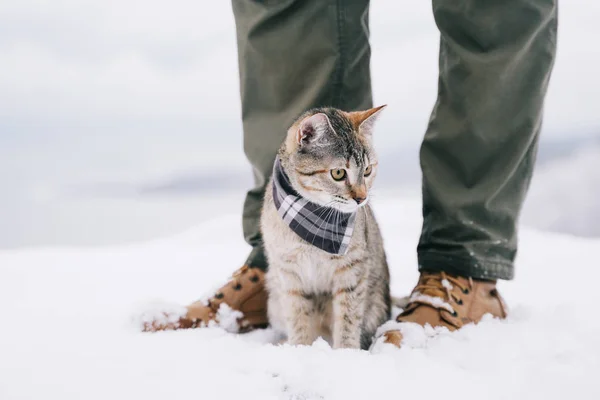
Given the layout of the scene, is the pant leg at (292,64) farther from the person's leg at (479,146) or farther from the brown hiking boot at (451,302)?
A: the brown hiking boot at (451,302)

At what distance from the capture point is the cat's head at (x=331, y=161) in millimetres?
1206

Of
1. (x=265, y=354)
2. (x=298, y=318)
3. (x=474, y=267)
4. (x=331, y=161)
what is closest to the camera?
(x=265, y=354)

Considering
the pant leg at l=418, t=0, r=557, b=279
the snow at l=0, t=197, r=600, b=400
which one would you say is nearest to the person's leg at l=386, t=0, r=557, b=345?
the pant leg at l=418, t=0, r=557, b=279

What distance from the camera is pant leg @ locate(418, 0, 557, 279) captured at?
52.6 inches

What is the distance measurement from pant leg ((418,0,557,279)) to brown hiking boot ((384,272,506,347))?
3cm

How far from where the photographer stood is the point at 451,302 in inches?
55.1

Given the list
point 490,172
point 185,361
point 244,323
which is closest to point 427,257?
point 490,172

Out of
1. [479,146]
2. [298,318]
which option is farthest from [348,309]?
[479,146]

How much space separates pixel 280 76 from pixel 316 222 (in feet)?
1.63

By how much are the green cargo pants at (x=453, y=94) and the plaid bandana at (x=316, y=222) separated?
338 mm

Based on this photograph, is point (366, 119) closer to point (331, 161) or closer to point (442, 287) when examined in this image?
point (331, 161)

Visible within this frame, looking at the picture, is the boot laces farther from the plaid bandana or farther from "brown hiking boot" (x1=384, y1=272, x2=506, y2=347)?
the plaid bandana

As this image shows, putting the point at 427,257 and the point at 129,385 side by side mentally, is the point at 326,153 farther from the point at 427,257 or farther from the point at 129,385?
the point at 129,385

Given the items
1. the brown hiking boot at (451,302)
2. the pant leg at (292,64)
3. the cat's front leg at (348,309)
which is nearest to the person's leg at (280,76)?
the pant leg at (292,64)
